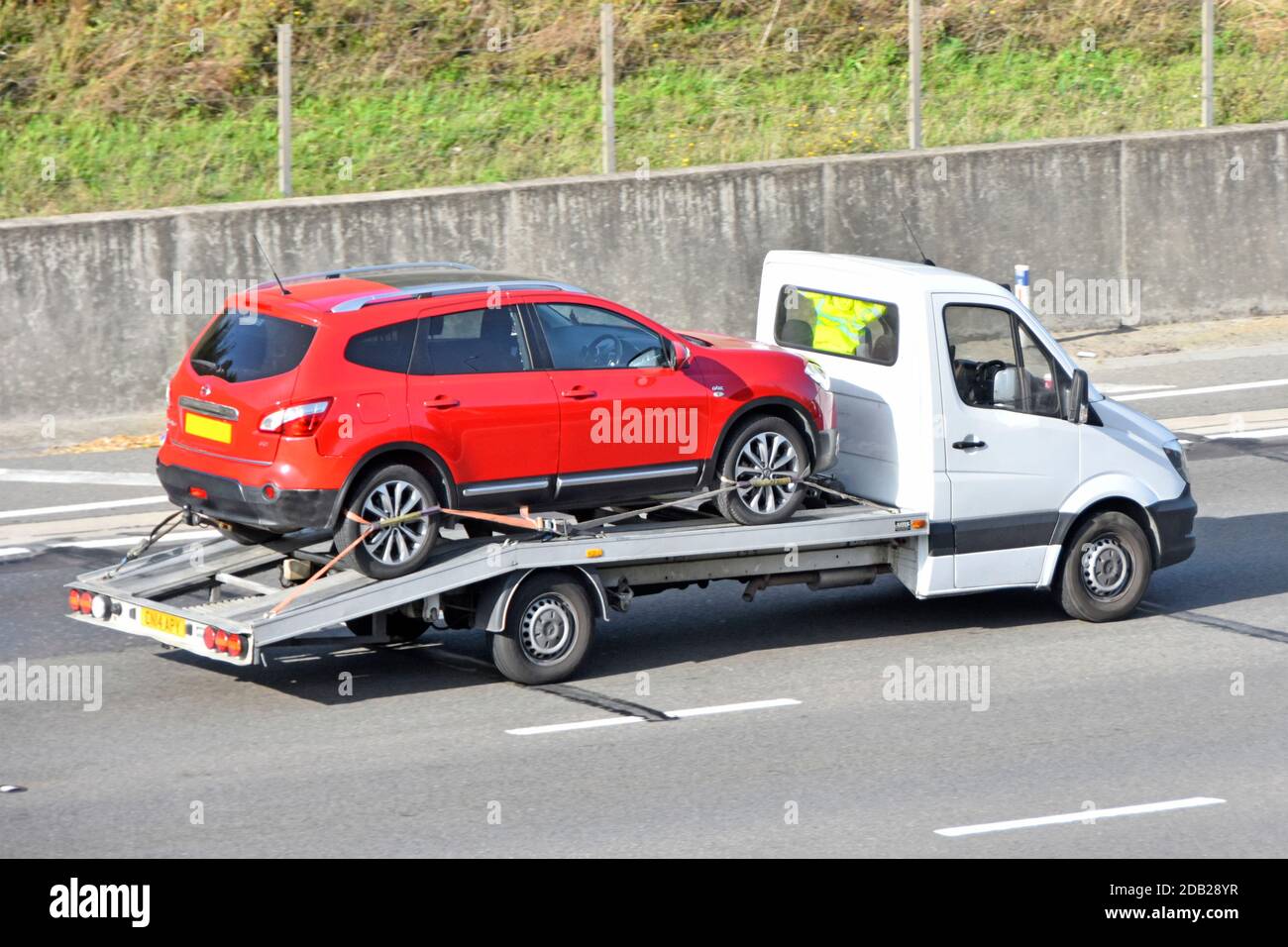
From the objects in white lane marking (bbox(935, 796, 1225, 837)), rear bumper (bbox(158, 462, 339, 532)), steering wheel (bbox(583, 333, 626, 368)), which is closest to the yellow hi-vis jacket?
steering wheel (bbox(583, 333, 626, 368))

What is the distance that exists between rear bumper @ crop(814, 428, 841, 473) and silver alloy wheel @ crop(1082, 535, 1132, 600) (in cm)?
179

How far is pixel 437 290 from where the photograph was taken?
980 cm

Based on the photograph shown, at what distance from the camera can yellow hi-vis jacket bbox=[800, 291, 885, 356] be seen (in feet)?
36.3

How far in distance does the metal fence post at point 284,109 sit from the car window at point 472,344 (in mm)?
9399

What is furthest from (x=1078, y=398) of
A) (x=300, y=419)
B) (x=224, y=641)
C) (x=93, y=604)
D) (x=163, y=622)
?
(x=93, y=604)

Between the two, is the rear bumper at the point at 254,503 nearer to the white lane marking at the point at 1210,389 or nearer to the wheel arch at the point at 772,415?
the wheel arch at the point at 772,415

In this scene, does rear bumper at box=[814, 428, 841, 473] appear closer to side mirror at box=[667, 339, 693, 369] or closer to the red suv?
the red suv

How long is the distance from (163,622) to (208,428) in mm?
1037

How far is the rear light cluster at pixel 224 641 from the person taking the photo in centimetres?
890

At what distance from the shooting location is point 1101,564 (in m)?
11.4

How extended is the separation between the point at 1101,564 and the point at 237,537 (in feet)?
17.2

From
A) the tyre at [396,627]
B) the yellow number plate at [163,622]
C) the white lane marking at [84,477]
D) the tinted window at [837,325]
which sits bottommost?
the tyre at [396,627]

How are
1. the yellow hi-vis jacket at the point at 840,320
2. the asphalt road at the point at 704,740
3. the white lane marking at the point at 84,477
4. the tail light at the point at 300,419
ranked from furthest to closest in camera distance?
the white lane marking at the point at 84,477
the yellow hi-vis jacket at the point at 840,320
the tail light at the point at 300,419
the asphalt road at the point at 704,740

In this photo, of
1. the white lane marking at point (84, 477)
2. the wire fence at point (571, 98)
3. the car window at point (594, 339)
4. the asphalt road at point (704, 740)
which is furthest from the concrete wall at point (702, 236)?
the car window at point (594, 339)
